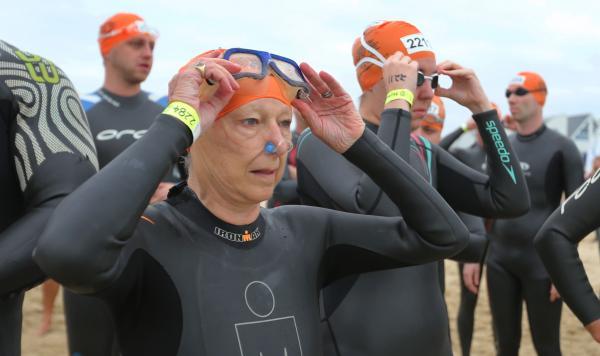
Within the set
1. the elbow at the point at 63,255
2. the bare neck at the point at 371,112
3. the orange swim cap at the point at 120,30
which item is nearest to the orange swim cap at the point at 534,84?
the orange swim cap at the point at 120,30

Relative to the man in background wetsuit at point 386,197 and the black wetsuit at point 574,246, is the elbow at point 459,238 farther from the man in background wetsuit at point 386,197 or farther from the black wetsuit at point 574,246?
the black wetsuit at point 574,246

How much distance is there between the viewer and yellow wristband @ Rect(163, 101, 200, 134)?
6.38 ft

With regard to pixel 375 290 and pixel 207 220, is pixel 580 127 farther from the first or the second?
pixel 207 220

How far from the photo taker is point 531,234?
255 inches

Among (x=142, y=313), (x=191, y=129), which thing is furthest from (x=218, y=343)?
(x=191, y=129)

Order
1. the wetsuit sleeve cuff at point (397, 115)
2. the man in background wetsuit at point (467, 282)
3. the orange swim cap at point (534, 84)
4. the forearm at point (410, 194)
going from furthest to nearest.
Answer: the orange swim cap at point (534, 84) < the man in background wetsuit at point (467, 282) < the wetsuit sleeve cuff at point (397, 115) < the forearm at point (410, 194)

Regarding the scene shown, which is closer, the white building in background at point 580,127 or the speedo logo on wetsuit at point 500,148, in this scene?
the speedo logo on wetsuit at point 500,148

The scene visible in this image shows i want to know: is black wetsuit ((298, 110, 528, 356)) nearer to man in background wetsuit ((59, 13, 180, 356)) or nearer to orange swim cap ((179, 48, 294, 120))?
orange swim cap ((179, 48, 294, 120))

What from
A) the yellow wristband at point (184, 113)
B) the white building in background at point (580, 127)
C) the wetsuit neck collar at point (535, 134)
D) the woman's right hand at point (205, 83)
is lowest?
the white building in background at point (580, 127)

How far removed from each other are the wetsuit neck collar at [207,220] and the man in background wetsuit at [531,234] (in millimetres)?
4310

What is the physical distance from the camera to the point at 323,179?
3186mm

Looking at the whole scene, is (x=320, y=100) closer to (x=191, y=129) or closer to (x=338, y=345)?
(x=191, y=129)

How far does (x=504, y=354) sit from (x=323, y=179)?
12.1ft

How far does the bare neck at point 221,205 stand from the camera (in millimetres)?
2189
